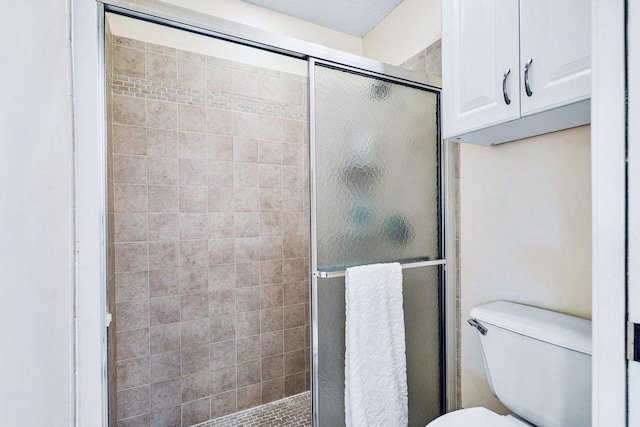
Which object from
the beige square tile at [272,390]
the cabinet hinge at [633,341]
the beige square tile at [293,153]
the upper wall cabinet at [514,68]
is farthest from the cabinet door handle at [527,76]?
the beige square tile at [272,390]

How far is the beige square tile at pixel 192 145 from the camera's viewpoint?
6.28 ft

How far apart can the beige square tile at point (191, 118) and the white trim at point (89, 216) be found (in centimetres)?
97

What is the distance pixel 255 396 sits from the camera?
212 centimetres

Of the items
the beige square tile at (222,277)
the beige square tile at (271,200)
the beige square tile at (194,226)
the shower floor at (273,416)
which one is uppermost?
the beige square tile at (271,200)

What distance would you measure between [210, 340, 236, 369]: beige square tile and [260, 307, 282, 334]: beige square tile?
222 mm

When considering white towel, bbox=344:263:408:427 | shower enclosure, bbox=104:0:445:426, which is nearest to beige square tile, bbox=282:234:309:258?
shower enclosure, bbox=104:0:445:426

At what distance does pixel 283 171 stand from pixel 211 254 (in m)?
0.75

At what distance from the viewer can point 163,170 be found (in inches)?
73.7

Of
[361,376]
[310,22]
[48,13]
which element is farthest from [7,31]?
[310,22]

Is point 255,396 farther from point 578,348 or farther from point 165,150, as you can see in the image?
point 578,348

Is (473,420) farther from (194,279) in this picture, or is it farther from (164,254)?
(164,254)

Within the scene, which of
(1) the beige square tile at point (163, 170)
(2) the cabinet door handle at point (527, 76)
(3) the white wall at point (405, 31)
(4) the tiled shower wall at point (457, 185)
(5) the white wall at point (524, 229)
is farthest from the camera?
(1) the beige square tile at point (163, 170)

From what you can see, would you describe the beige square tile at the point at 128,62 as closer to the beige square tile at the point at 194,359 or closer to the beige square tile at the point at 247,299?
the beige square tile at the point at 247,299

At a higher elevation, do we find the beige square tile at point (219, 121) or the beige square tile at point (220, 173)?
the beige square tile at point (219, 121)
